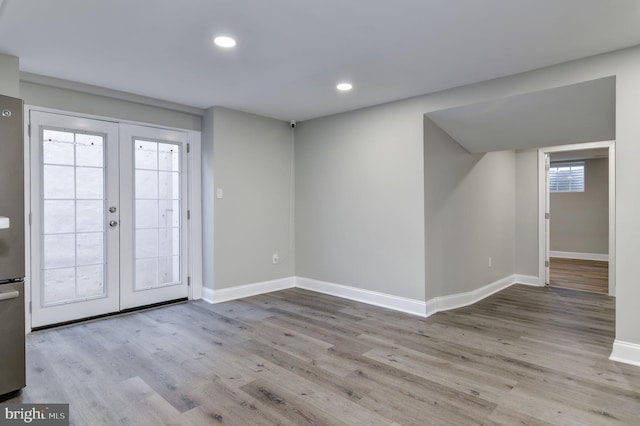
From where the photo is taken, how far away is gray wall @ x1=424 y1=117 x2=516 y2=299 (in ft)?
13.1

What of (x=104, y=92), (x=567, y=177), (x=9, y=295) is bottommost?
(x=9, y=295)

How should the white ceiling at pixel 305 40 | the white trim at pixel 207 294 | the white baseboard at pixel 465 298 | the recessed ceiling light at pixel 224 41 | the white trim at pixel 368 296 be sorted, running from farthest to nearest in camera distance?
the white trim at pixel 207 294
the white baseboard at pixel 465 298
the white trim at pixel 368 296
the recessed ceiling light at pixel 224 41
the white ceiling at pixel 305 40

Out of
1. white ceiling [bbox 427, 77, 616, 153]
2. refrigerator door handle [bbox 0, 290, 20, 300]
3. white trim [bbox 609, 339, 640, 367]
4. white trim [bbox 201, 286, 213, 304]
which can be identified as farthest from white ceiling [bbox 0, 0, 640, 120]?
white trim [bbox 201, 286, 213, 304]

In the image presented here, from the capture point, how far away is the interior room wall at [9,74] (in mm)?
2840

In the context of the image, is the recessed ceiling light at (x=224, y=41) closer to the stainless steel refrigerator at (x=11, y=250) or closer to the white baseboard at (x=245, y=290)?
the stainless steel refrigerator at (x=11, y=250)

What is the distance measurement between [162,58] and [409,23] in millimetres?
1956

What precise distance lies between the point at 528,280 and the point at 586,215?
385cm

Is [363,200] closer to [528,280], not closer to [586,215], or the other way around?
[528,280]

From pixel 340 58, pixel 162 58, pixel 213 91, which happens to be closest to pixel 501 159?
pixel 340 58

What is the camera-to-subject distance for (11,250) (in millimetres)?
2236

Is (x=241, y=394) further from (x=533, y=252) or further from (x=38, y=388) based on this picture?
(x=533, y=252)

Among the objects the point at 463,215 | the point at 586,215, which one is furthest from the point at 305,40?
the point at 586,215

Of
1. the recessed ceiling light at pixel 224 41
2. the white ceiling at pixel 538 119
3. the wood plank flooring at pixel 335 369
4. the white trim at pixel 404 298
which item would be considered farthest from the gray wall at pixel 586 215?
the recessed ceiling light at pixel 224 41

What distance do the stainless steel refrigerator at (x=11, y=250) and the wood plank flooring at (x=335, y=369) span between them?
23cm
